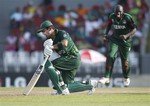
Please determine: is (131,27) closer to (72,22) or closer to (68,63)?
(68,63)

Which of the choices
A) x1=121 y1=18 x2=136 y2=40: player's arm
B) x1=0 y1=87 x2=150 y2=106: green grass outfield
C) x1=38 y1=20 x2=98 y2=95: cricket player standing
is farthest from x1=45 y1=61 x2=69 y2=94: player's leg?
x1=121 y1=18 x2=136 y2=40: player's arm

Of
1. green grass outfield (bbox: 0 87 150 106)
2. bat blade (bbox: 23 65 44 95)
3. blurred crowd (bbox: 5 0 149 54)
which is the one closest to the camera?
green grass outfield (bbox: 0 87 150 106)

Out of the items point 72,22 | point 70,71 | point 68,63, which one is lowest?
point 70,71

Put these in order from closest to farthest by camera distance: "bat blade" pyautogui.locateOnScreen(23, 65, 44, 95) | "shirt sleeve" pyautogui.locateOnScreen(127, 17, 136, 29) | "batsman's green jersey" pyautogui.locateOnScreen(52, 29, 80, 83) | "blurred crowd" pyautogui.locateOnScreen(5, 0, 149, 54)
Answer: "bat blade" pyautogui.locateOnScreen(23, 65, 44, 95) < "batsman's green jersey" pyautogui.locateOnScreen(52, 29, 80, 83) < "shirt sleeve" pyautogui.locateOnScreen(127, 17, 136, 29) < "blurred crowd" pyautogui.locateOnScreen(5, 0, 149, 54)

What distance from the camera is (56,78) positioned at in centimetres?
1150

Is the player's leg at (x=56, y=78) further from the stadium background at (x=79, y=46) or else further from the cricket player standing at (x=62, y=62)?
the stadium background at (x=79, y=46)

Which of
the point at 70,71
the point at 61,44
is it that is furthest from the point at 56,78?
the point at 70,71

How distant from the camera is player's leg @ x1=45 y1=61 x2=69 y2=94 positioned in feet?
37.5

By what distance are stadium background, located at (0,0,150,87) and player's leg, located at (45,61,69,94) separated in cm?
690

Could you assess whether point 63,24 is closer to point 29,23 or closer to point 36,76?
point 29,23

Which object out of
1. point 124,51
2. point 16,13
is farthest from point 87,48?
point 124,51

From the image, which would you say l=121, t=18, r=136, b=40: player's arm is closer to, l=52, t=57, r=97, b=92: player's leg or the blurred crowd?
l=52, t=57, r=97, b=92: player's leg

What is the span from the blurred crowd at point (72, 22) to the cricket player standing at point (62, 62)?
925 cm

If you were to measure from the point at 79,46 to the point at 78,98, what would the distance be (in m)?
10.3
